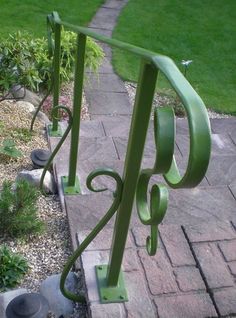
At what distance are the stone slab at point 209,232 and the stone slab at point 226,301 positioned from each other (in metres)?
0.31

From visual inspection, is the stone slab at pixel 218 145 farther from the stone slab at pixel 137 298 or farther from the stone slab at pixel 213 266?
the stone slab at pixel 137 298

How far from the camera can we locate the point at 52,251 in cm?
236

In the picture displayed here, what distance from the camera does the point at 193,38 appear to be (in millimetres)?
6887

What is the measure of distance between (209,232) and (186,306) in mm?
497

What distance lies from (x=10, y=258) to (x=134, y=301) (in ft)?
2.18

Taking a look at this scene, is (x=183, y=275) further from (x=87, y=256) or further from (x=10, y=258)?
(x=10, y=258)

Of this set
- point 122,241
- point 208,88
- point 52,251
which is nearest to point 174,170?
point 122,241

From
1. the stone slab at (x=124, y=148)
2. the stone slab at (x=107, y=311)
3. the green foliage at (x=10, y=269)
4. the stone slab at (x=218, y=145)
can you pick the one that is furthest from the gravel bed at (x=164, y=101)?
the stone slab at (x=107, y=311)

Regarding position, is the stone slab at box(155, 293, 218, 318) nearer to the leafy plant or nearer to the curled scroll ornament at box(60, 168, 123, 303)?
the curled scroll ornament at box(60, 168, 123, 303)

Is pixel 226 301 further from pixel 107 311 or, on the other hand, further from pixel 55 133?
pixel 55 133

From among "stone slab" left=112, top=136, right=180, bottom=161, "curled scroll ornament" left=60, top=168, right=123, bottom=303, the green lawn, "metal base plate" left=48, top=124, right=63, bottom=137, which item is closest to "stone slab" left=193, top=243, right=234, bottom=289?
"curled scroll ornament" left=60, top=168, right=123, bottom=303

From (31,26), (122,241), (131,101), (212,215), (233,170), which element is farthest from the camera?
(31,26)

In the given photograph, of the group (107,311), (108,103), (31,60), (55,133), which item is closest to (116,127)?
(55,133)

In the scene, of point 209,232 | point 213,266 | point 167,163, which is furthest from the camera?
point 209,232
